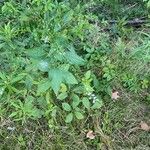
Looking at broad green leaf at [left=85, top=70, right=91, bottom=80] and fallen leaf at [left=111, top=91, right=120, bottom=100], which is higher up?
broad green leaf at [left=85, top=70, right=91, bottom=80]

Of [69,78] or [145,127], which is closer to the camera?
[69,78]

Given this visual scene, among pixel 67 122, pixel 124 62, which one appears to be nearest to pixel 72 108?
pixel 67 122

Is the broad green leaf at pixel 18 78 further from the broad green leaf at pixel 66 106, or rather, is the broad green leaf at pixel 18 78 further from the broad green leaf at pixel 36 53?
the broad green leaf at pixel 66 106

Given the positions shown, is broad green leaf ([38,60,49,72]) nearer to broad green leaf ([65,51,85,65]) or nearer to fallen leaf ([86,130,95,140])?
broad green leaf ([65,51,85,65])

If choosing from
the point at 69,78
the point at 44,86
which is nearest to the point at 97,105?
the point at 69,78

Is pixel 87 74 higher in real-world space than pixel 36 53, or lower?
lower

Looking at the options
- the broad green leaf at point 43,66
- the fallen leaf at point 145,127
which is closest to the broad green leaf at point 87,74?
the broad green leaf at point 43,66

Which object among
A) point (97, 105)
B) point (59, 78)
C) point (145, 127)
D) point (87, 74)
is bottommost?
point (145, 127)

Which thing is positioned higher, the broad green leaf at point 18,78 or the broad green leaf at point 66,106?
the broad green leaf at point 18,78

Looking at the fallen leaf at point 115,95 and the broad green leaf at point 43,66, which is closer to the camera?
the broad green leaf at point 43,66

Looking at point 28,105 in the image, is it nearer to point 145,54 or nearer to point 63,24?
point 63,24

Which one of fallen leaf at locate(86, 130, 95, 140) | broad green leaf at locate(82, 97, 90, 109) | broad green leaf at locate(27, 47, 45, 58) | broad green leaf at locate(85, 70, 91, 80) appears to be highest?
broad green leaf at locate(27, 47, 45, 58)

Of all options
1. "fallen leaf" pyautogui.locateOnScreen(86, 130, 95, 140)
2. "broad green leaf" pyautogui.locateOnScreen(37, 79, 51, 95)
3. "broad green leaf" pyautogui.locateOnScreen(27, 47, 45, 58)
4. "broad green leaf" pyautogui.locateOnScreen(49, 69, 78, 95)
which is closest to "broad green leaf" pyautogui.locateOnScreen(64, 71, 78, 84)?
"broad green leaf" pyautogui.locateOnScreen(49, 69, 78, 95)

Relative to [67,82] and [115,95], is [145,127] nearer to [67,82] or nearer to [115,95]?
[115,95]
